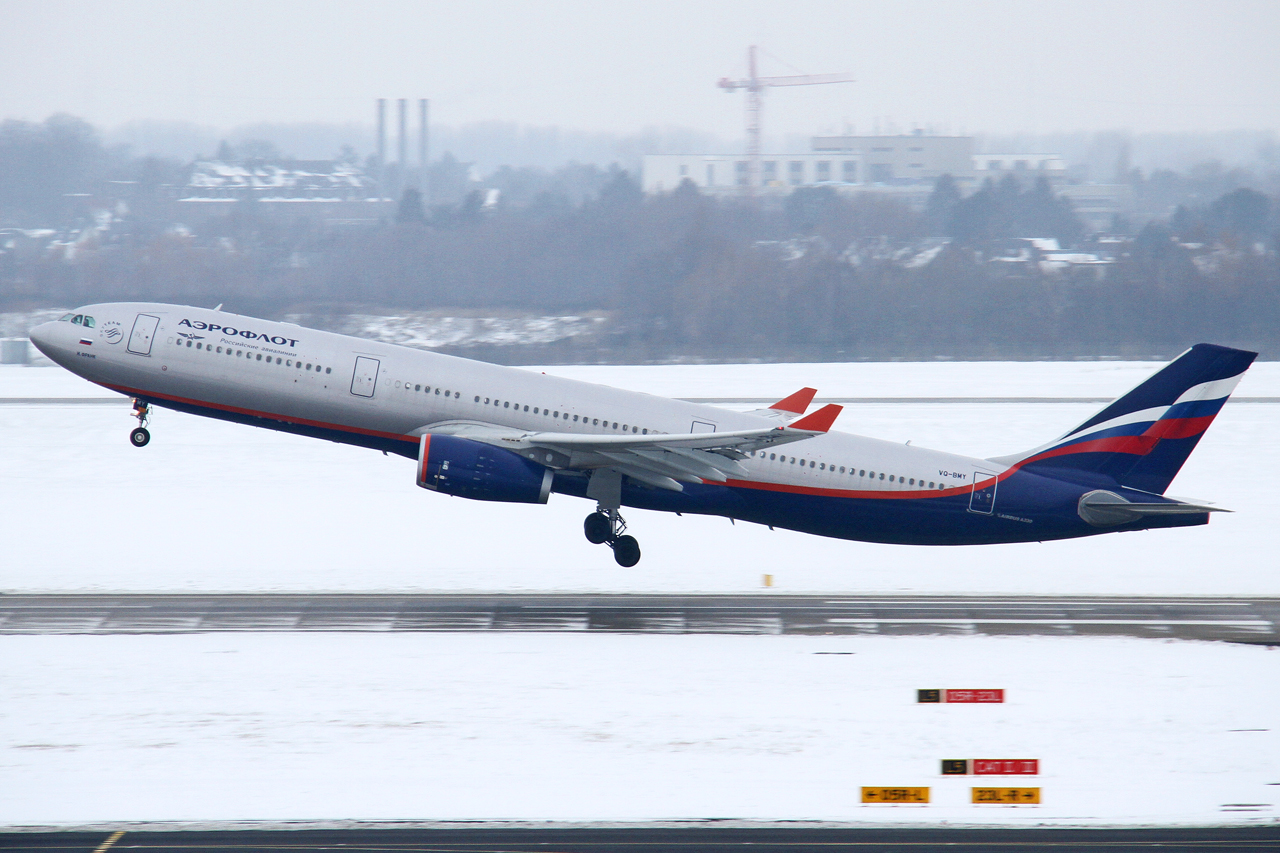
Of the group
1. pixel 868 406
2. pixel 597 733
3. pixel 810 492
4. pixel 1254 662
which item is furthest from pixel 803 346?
pixel 597 733

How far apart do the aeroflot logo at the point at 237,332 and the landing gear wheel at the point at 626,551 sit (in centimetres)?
908

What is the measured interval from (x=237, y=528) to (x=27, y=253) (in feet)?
314

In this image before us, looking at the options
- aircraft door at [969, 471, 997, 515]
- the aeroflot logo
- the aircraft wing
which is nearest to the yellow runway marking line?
the aircraft wing

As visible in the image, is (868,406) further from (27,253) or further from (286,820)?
(27,253)

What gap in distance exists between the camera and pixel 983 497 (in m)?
31.7

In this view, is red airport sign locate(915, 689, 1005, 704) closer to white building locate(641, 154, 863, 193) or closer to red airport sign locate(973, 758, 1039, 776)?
red airport sign locate(973, 758, 1039, 776)

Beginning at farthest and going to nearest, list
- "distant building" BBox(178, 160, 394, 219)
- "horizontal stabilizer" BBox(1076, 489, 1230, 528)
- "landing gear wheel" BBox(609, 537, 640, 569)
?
"distant building" BBox(178, 160, 394, 219) → "landing gear wheel" BBox(609, 537, 640, 569) → "horizontal stabilizer" BBox(1076, 489, 1230, 528)

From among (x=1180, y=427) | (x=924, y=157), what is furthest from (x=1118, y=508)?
(x=924, y=157)

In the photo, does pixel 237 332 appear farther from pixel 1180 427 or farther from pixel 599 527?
pixel 1180 427

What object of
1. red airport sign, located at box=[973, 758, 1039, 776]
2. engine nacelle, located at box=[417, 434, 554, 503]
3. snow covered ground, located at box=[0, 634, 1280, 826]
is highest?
engine nacelle, located at box=[417, 434, 554, 503]

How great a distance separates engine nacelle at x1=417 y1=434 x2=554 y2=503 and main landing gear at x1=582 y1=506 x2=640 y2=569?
2.15 metres

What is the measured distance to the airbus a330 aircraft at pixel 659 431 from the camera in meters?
30.8

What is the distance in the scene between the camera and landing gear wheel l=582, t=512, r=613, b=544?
3177 cm

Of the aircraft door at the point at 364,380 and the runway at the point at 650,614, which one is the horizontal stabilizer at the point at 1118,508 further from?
the aircraft door at the point at 364,380
